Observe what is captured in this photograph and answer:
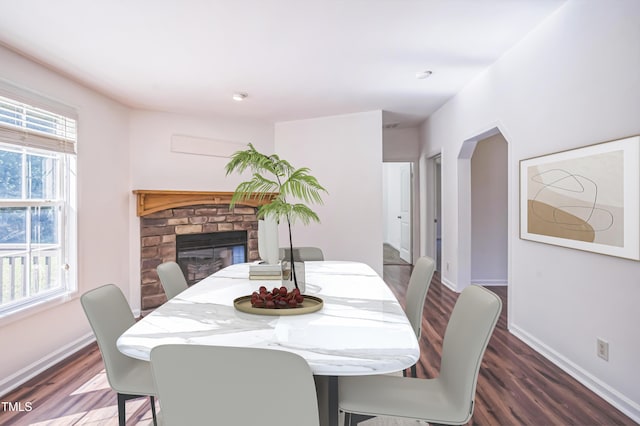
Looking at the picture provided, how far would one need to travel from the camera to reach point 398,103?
15.4ft

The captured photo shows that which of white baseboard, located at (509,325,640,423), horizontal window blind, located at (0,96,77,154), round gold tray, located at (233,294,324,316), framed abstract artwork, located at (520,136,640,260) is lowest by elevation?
white baseboard, located at (509,325,640,423)

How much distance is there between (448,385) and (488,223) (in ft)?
14.1

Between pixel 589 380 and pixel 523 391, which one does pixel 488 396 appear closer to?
pixel 523 391

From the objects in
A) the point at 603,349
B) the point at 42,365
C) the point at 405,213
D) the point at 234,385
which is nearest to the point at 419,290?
the point at 603,349

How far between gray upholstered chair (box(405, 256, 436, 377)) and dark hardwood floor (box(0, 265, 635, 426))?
1.88ft

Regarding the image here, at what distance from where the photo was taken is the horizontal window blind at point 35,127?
2.58 m

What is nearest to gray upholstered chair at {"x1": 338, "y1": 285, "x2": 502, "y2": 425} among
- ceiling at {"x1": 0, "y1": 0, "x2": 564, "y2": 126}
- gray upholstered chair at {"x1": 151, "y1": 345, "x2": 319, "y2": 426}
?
gray upholstered chair at {"x1": 151, "y1": 345, "x2": 319, "y2": 426}

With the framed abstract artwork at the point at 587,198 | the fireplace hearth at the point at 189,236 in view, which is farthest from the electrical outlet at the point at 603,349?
the fireplace hearth at the point at 189,236

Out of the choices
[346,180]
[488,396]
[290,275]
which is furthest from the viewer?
[346,180]

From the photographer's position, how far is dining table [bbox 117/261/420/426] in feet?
3.70

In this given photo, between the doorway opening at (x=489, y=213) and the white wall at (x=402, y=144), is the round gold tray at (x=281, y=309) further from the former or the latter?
the white wall at (x=402, y=144)

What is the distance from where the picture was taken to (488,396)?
228 cm

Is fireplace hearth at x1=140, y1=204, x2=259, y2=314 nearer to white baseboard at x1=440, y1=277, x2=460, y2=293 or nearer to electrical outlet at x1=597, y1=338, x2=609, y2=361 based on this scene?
white baseboard at x1=440, y1=277, x2=460, y2=293

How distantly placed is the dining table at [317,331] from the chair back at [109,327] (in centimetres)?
18
